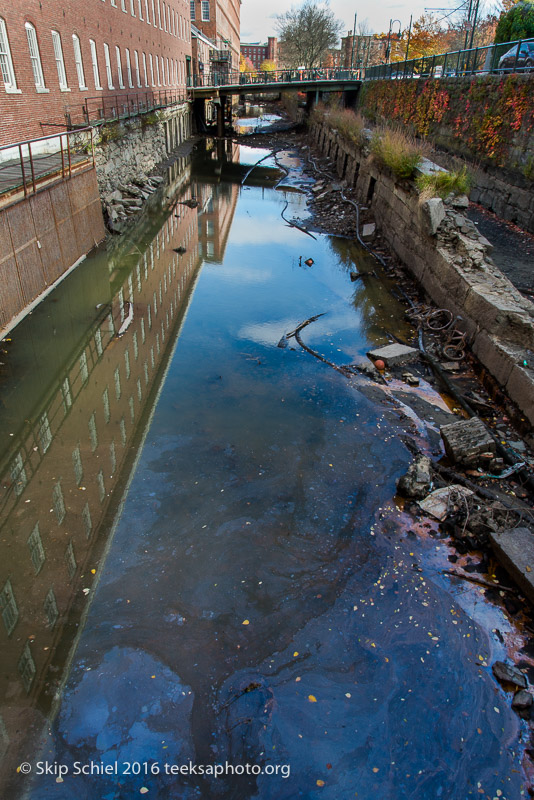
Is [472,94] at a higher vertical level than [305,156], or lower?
higher

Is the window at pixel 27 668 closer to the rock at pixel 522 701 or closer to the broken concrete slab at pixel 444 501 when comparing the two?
the rock at pixel 522 701

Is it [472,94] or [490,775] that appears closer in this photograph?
[490,775]

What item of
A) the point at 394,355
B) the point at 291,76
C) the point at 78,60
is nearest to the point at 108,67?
the point at 78,60

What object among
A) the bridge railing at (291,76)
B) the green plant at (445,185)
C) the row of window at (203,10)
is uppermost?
the row of window at (203,10)

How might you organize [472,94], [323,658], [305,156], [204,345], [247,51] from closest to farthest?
[323,658]
[204,345]
[472,94]
[305,156]
[247,51]

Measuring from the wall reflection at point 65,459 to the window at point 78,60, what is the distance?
452 inches

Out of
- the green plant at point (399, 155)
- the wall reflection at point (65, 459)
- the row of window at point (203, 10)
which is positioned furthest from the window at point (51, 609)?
the row of window at point (203, 10)

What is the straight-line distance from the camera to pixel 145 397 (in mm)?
8773

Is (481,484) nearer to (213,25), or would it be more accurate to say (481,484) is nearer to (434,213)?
(434,213)

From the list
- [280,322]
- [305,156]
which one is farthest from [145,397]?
[305,156]

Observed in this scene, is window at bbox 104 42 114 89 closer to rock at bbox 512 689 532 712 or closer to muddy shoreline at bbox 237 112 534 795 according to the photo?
muddy shoreline at bbox 237 112 534 795

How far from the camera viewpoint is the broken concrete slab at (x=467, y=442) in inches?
269

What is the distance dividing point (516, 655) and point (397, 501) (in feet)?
7.21

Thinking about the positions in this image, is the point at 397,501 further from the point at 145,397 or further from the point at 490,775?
the point at 145,397
